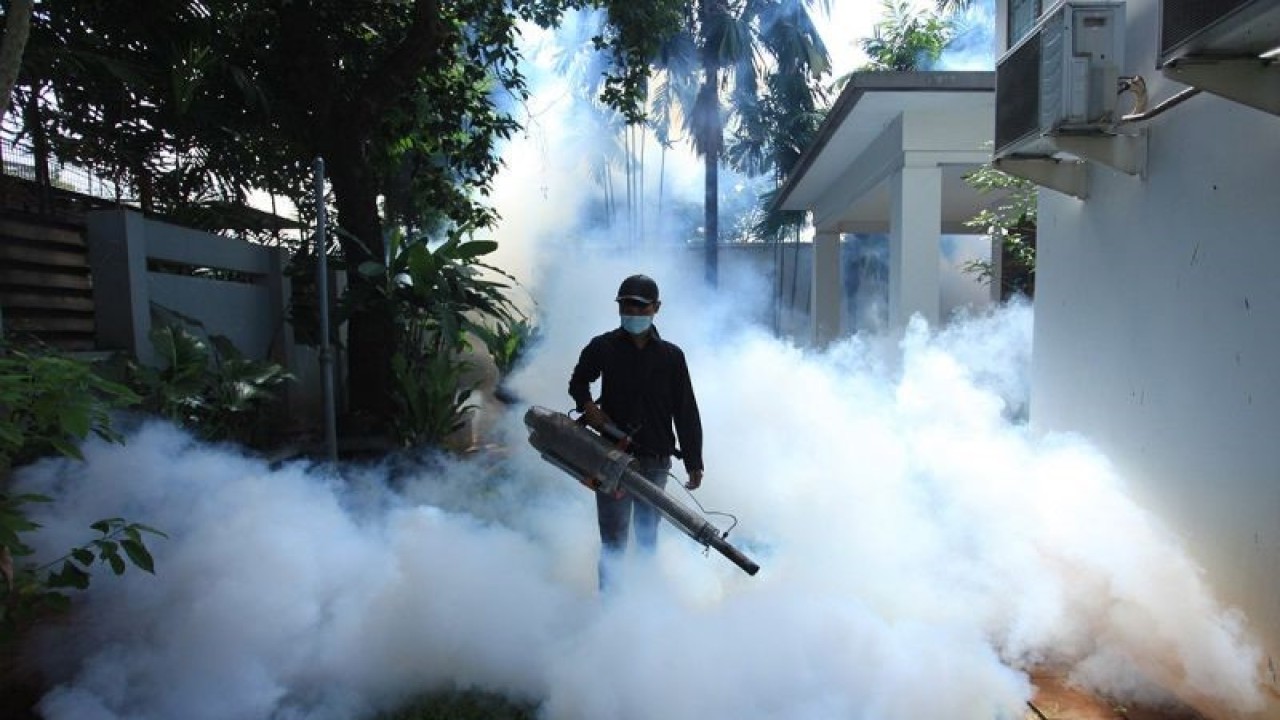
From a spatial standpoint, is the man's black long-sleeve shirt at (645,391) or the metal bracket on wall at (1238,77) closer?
the metal bracket on wall at (1238,77)

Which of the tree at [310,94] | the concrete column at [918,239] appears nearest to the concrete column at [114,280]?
the tree at [310,94]

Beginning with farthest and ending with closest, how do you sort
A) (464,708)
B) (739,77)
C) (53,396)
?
(739,77) → (464,708) → (53,396)

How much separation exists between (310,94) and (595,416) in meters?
5.10

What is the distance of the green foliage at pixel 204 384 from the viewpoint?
4973mm

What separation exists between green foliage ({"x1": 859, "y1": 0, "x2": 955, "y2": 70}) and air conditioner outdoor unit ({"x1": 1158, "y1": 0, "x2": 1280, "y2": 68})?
42.3 ft

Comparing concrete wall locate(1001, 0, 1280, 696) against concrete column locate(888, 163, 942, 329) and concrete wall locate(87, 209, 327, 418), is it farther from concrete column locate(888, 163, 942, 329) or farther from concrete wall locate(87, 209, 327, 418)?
concrete wall locate(87, 209, 327, 418)

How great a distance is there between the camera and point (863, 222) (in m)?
13.6

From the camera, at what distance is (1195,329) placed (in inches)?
152

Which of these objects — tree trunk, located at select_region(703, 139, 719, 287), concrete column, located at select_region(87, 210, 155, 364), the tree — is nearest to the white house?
the tree

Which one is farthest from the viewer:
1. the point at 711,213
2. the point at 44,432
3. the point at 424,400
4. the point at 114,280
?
the point at 711,213

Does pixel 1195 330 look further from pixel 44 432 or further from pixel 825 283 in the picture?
pixel 825 283

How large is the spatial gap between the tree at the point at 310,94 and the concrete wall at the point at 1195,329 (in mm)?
4968

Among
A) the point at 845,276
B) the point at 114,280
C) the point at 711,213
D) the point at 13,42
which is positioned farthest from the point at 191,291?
the point at 845,276

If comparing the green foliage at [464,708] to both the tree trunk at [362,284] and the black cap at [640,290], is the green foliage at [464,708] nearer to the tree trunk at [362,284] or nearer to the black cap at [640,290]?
the black cap at [640,290]
